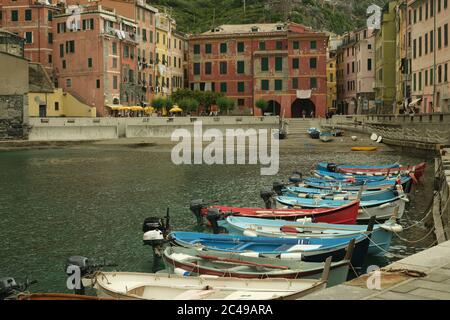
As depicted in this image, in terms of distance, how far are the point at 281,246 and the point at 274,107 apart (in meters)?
75.6

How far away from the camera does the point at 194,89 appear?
96.9 meters

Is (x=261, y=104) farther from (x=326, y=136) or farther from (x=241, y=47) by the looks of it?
(x=326, y=136)

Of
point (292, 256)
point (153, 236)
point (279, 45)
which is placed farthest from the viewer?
point (279, 45)

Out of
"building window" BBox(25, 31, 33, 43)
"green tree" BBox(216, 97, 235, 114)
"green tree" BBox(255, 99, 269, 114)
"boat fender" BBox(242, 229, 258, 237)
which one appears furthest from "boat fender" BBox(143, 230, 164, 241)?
"building window" BBox(25, 31, 33, 43)

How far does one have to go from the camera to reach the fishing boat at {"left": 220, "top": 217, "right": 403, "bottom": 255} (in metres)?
18.9

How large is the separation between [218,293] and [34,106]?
7321 centimetres

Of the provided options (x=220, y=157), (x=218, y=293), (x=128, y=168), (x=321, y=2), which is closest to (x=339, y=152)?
(x=220, y=157)

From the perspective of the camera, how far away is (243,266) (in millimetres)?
15227

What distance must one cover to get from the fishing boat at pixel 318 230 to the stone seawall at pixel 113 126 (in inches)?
2172

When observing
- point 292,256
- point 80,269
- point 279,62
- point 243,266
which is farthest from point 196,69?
point 80,269

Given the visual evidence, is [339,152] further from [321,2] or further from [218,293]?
[321,2]

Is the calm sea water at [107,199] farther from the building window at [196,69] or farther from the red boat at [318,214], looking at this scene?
the building window at [196,69]

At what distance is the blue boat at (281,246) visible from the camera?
16.0m

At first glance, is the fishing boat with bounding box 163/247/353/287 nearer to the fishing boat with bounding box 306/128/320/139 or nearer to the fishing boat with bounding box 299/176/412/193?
the fishing boat with bounding box 299/176/412/193
